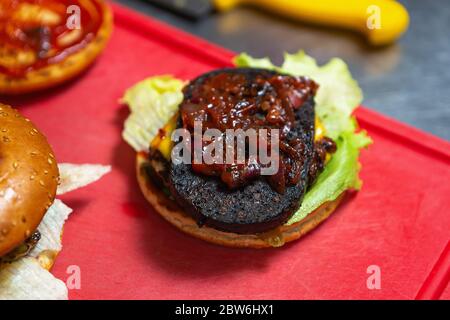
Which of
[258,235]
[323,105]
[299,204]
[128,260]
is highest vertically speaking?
[323,105]

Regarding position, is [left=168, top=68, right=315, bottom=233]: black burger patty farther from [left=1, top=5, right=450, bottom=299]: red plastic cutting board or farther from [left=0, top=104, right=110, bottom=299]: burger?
[left=0, top=104, right=110, bottom=299]: burger

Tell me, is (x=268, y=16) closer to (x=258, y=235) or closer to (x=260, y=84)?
(x=260, y=84)

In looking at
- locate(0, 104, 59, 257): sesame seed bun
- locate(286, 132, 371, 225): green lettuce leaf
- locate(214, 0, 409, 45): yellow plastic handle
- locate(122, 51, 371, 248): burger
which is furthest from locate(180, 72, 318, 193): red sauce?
locate(214, 0, 409, 45): yellow plastic handle

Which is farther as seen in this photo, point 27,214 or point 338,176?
point 338,176

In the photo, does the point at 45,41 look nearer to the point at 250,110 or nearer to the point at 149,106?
the point at 149,106

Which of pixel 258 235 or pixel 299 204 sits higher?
pixel 299 204

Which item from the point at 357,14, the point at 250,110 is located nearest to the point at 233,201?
the point at 250,110
